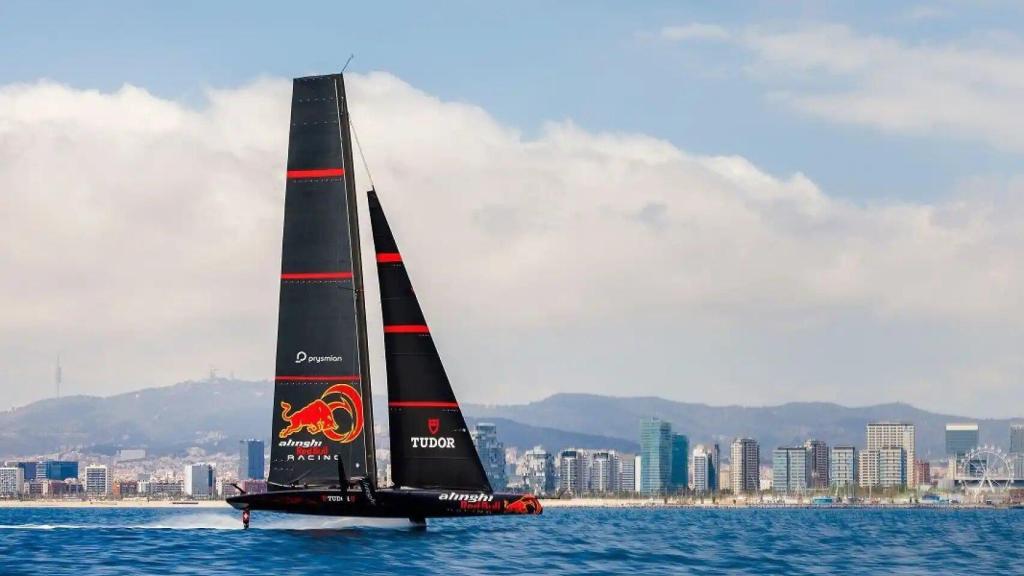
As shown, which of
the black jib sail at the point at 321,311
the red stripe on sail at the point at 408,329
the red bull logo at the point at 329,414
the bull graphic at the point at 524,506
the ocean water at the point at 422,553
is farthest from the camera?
the red stripe on sail at the point at 408,329

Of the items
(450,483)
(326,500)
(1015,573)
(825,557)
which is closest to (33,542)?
→ (326,500)

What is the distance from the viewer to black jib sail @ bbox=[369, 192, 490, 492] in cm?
5481

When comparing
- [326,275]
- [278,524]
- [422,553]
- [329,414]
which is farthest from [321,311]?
[278,524]

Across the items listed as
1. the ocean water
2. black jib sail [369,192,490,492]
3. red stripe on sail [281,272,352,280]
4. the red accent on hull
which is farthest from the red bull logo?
the red accent on hull

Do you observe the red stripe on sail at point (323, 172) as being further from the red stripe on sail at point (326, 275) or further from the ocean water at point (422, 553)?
the ocean water at point (422, 553)

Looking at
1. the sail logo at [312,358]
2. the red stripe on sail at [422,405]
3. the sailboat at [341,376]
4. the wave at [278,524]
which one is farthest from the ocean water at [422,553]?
the sail logo at [312,358]

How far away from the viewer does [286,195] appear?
54.5 m

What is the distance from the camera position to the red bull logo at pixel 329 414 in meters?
54.4

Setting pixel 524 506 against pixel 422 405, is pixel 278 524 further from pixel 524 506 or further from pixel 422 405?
pixel 524 506

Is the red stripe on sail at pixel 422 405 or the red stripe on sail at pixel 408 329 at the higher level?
the red stripe on sail at pixel 408 329

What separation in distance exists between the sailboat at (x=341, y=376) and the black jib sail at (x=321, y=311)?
4 cm

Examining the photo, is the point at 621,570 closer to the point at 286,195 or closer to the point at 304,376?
the point at 304,376

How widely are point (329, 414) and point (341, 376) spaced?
1.40 m

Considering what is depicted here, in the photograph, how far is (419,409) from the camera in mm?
54969
